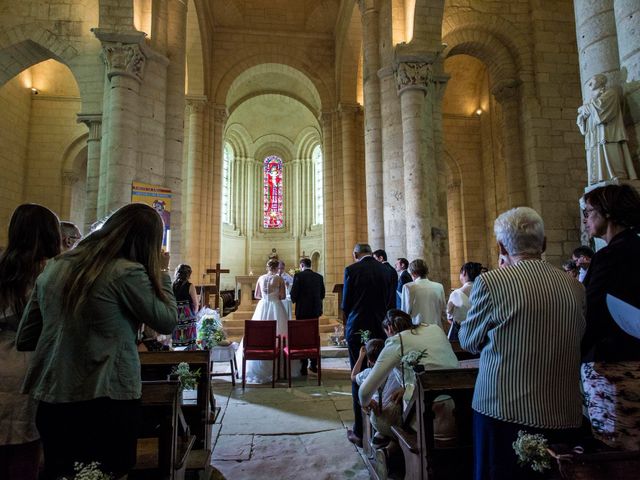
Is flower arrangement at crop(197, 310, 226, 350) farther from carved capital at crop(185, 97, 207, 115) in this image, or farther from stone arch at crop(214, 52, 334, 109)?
stone arch at crop(214, 52, 334, 109)

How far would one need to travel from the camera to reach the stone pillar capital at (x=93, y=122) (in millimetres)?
8812

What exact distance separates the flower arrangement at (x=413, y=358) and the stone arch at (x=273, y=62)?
45.7ft

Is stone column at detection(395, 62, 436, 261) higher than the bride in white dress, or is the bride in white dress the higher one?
stone column at detection(395, 62, 436, 261)

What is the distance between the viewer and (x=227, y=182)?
Result: 2336 cm

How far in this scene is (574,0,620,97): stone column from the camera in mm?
4512

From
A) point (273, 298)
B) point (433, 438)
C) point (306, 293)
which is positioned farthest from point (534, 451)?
point (273, 298)

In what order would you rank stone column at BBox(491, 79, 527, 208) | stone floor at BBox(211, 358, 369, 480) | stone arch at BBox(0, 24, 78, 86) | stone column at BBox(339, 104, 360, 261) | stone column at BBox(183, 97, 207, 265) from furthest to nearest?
stone column at BBox(339, 104, 360, 261) < stone column at BBox(183, 97, 207, 265) < stone column at BBox(491, 79, 527, 208) < stone arch at BBox(0, 24, 78, 86) < stone floor at BBox(211, 358, 369, 480)

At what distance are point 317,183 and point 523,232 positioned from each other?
73.1 feet

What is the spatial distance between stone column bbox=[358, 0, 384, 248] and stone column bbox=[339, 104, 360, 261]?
181 inches

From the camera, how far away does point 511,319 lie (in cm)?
168

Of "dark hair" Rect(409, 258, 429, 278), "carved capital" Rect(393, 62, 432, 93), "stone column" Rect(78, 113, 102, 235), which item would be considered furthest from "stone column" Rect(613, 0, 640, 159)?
"stone column" Rect(78, 113, 102, 235)

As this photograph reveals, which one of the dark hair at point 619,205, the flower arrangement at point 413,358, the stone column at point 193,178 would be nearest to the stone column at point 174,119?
the stone column at point 193,178

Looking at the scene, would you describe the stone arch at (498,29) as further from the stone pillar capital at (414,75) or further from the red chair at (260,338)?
the red chair at (260,338)

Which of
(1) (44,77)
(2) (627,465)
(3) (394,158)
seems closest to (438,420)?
(2) (627,465)
